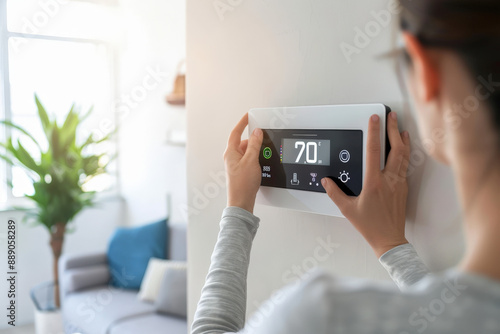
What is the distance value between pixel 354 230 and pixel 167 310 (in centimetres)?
209

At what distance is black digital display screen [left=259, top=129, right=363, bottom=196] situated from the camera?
0.58 meters

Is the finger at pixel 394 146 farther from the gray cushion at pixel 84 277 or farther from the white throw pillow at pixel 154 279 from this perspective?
the gray cushion at pixel 84 277

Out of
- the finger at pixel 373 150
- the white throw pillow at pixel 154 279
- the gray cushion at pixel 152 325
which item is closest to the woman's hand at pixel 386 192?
the finger at pixel 373 150

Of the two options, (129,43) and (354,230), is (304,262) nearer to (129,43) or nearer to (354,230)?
(354,230)

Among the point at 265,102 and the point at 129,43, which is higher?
the point at 129,43

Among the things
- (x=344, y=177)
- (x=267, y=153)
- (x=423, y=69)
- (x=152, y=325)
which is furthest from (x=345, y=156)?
→ (x=152, y=325)

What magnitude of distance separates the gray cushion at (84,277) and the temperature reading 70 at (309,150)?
8.75 ft

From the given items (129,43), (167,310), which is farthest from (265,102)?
(129,43)

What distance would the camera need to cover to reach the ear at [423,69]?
0.33 m

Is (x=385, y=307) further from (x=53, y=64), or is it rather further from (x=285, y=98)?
(x=53, y=64)

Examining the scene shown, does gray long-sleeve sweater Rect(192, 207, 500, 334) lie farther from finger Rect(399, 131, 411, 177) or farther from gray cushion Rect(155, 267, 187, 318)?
gray cushion Rect(155, 267, 187, 318)

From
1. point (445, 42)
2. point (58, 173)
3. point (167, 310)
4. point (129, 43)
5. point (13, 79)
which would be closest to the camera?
point (445, 42)

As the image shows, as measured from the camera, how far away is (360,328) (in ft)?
1.08

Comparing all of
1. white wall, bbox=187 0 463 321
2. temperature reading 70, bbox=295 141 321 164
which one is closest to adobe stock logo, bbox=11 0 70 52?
white wall, bbox=187 0 463 321
